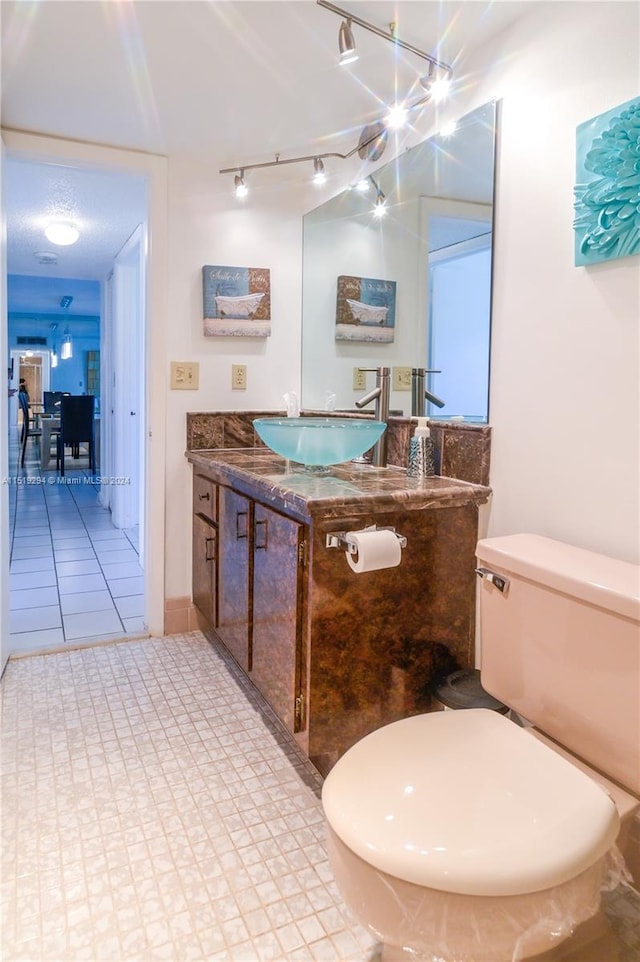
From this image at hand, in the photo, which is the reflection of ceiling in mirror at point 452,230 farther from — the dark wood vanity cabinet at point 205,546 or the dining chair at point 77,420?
the dining chair at point 77,420

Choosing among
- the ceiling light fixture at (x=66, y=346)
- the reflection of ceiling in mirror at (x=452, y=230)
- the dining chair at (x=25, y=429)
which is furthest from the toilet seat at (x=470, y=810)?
the ceiling light fixture at (x=66, y=346)

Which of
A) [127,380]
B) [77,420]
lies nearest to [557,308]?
[127,380]

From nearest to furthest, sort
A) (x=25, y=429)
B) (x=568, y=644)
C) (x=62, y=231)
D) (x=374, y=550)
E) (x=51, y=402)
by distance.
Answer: (x=568, y=644) → (x=374, y=550) → (x=62, y=231) → (x=25, y=429) → (x=51, y=402)

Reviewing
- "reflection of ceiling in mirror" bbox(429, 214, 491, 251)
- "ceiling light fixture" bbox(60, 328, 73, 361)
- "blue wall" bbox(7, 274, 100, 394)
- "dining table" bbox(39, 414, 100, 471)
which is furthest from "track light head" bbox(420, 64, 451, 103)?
"ceiling light fixture" bbox(60, 328, 73, 361)

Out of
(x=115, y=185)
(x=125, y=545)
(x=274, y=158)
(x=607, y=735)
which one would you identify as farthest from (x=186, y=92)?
(x=125, y=545)

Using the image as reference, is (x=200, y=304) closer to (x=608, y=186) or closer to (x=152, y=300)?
(x=152, y=300)

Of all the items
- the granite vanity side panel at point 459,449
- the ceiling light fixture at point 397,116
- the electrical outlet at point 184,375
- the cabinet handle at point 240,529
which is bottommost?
the cabinet handle at point 240,529

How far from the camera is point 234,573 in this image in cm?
196

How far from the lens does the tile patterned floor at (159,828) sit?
114 centimetres

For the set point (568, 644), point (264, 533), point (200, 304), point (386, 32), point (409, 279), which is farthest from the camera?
point (200, 304)

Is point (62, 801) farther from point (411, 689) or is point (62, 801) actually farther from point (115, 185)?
point (115, 185)

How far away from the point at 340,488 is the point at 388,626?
371 mm

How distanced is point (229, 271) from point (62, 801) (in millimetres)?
1901

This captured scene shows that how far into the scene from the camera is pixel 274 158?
235 centimetres
